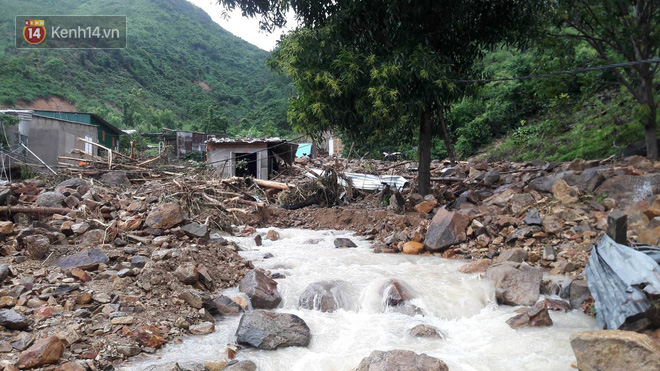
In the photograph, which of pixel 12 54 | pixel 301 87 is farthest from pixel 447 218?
pixel 12 54

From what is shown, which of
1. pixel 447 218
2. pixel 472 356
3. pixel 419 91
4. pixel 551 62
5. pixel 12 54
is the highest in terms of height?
pixel 12 54

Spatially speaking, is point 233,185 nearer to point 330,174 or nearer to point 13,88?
point 330,174

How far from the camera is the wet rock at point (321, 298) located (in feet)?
17.7

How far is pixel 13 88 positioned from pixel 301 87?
131 ft

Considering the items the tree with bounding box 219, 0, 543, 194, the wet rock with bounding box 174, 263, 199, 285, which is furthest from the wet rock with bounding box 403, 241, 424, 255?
the wet rock with bounding box 174, 263, 199, 285

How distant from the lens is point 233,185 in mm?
12938

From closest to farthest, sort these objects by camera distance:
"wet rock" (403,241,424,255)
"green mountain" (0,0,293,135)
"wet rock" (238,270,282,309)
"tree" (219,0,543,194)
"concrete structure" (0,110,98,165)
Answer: "wet rock" (238,270,282,309), "wet rock" (403,241,424,255), "tree" (219,0,543,194), "concrete structure" (0,110,98,165), "green mountain" (0,0,293,135)

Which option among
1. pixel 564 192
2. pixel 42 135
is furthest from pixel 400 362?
pixel 42 135

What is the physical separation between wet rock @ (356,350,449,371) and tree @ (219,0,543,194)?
18.4 feet

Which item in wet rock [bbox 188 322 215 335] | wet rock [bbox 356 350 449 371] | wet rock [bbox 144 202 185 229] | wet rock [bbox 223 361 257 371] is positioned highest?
wet rock [bbox 144 202 185 229]

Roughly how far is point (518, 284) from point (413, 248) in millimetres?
2392

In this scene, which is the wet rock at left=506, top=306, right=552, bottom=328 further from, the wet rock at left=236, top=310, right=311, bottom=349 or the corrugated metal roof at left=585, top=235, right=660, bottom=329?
the wet rock at left=236, top=310, right=311, bottom=349

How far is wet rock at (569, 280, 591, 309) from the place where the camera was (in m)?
5.00

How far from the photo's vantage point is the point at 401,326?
4.86 meters
